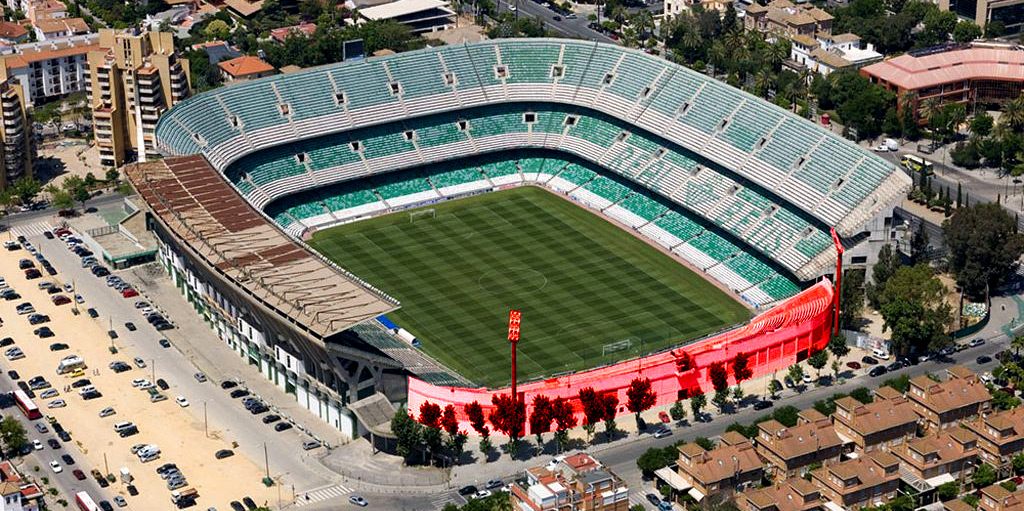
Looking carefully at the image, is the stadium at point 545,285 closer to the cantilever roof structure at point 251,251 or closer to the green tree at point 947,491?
the cantilever roof structure at point 251,251

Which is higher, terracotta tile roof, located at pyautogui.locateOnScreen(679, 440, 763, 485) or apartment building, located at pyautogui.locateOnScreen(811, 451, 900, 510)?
terracotta tile roof, located at pyautogui.locateOnScreen(679, 440, 763, 485)

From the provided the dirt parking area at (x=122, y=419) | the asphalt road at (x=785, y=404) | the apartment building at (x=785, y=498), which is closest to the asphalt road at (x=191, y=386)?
the dirt parking area at (x=122, y=419)

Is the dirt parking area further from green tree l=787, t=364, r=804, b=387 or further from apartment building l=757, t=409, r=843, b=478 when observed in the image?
green tree l=787, t=364, r=804, b=387

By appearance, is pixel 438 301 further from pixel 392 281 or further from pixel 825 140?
pixel 825 140

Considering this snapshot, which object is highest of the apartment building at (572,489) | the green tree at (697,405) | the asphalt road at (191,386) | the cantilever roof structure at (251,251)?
the cantilever roof structure at (251,251)

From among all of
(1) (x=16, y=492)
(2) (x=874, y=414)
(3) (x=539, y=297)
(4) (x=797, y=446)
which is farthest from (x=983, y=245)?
(1) (x=16, y=492)

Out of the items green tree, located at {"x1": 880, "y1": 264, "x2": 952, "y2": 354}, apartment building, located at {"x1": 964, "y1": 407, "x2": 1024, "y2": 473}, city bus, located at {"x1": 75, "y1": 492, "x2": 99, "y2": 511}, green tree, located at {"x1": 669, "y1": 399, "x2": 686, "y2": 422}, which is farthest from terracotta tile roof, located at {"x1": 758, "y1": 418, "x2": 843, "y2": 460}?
city bus, located at {"x1": 75, "y1": 492, "x2": 99, "y2": 511}
